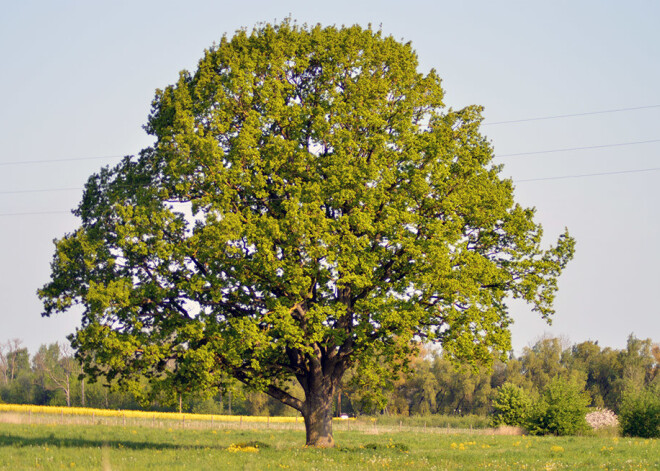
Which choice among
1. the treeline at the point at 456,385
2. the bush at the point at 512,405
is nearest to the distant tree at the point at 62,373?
the treeline at the point at 456,385

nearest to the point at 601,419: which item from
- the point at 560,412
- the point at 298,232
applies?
the point at 560,412

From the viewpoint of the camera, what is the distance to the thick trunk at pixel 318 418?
30.3 metres

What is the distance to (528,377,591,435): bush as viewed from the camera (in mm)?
56219

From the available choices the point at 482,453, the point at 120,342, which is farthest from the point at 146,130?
the point at 482,453

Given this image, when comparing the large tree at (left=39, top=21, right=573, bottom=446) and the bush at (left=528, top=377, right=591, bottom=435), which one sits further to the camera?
the bush at (left=528, top=377, right=591, bottom=435)

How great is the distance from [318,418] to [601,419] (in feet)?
151

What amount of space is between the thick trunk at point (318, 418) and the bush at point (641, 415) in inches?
1333

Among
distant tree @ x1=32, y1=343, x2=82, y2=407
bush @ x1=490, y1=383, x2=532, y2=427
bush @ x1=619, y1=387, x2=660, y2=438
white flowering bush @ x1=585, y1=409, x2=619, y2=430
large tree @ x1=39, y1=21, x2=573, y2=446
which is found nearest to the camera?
large tree @ x1=39, y1=21, x2=573, y2=446

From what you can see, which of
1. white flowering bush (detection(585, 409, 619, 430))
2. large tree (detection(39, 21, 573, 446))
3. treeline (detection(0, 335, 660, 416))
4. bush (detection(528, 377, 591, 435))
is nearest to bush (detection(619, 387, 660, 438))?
bush (detection(528, 377, 591, 435))

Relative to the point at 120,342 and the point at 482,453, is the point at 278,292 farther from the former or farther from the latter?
the point at 482,453

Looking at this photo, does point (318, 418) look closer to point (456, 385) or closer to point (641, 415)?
point (641, 415)

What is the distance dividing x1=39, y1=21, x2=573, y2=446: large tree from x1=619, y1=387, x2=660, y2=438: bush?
29643 mm

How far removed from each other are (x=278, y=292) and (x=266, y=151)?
→ 5.88 meters

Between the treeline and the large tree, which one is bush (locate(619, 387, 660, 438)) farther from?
the treeline
